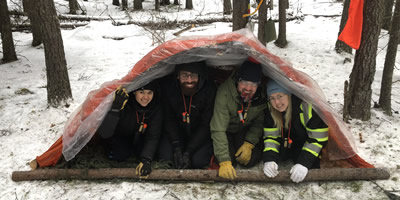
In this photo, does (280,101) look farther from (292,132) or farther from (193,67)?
(193,67)

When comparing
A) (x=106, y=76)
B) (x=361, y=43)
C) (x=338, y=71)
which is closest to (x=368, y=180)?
(x=361, y=43)

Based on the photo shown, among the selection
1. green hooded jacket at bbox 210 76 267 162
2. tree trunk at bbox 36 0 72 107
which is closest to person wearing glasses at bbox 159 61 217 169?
green hooded jacket at bbox 210 76 267 162

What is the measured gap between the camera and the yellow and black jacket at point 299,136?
255 cm

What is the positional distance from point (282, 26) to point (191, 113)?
15.0ft

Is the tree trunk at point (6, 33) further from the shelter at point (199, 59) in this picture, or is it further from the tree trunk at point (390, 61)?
the tree trunk at point (390, 61)

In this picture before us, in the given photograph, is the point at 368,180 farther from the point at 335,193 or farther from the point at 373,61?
the point at 373,61

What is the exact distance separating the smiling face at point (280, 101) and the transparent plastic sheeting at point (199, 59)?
9cm

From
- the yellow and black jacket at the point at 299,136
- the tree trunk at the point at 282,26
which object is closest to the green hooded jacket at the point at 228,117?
the yellow and black jacket at the point at 299,136

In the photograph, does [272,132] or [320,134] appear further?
[272,132]

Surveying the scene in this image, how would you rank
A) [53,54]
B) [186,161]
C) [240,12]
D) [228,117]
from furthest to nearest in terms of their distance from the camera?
[53,54]
[240,12]
[186,161]
[228,117]

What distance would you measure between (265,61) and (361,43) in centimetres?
155

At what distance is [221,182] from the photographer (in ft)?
8.80

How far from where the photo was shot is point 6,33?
229 inches

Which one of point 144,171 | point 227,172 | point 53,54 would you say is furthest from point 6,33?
point 227,172
